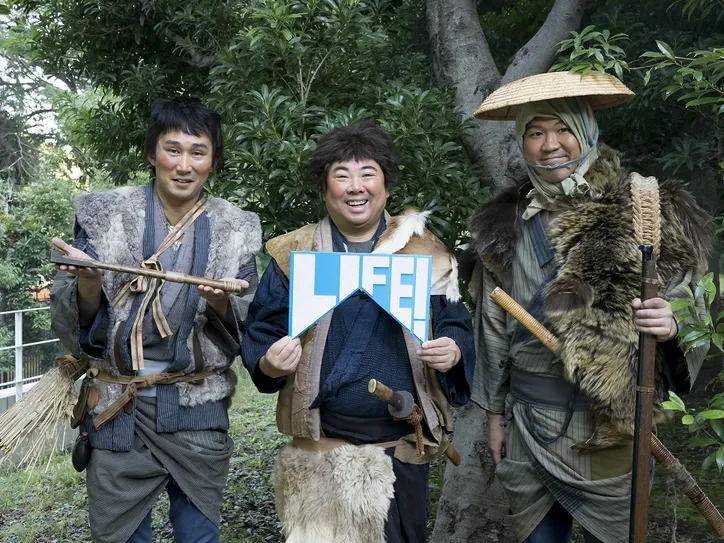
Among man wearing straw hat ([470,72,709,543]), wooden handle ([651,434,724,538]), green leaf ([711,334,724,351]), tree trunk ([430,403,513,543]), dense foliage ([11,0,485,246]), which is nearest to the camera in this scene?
green leaf ([711,334,724,351])

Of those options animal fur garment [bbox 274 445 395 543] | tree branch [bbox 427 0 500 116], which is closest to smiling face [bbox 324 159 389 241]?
animal fur garment [bbox 274 445 395 543]

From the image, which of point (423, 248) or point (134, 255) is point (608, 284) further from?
point (134, 255)

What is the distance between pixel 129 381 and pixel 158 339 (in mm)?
175

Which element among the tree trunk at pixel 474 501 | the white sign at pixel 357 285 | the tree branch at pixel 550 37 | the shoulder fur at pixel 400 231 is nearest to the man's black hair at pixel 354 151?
the shoulder fur at pixel 400 231

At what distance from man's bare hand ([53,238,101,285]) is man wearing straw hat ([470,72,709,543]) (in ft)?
4.20

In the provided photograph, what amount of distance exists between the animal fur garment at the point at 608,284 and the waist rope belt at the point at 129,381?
49.3 inches

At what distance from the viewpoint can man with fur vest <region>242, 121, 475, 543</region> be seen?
8.00 ft

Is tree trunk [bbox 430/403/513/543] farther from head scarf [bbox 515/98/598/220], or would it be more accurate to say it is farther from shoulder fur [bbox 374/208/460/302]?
head scarf [bbox 515/98/598/220]

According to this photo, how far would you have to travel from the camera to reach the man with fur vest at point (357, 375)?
8.00ft

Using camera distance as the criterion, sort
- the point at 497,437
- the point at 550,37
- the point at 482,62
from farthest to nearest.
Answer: the point at 482,62 < the point at 550,37 < the point at 497,437

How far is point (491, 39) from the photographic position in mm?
5023

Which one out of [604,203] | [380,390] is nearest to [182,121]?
[380,390]

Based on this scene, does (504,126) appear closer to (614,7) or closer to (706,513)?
(614,7)

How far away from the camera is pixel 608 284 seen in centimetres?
237
